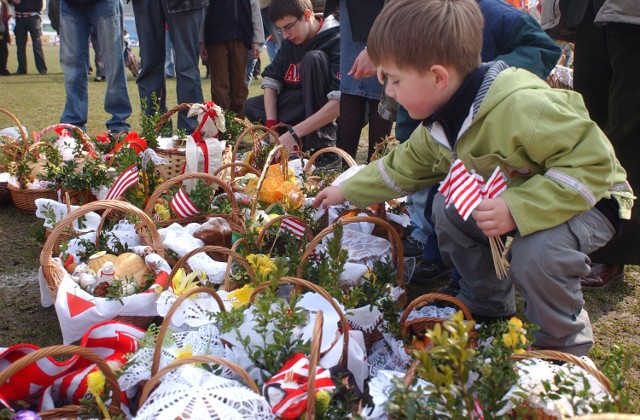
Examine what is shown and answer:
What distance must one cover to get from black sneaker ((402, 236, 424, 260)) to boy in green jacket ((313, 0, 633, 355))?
73 centimetres

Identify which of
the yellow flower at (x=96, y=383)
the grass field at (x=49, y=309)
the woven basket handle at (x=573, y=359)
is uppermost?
the woven basket handle at (x=573, y=359)

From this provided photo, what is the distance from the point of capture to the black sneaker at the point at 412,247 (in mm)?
2760

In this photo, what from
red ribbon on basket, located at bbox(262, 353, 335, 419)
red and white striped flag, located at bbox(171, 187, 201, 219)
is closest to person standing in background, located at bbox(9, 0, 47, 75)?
red and white striped flag, located at bbox(171, 187, 201, 219)

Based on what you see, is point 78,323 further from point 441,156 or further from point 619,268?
point 619,268

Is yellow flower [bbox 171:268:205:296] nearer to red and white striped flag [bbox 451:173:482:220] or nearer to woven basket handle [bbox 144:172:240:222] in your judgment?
woven basket handle [bbox 144:172:240:222]

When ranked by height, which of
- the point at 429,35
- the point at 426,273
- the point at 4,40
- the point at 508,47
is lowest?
the point at 4,40

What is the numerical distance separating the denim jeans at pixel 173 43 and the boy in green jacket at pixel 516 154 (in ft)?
9.36

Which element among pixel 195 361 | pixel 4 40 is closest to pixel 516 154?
pixel 195 361

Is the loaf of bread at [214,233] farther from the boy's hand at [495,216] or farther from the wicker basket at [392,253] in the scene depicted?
the boy's hand at [495,216]

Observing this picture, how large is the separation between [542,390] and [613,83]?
1438mm

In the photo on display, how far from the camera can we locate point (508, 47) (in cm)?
Answer: 241

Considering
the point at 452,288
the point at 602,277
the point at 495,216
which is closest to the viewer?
the point at 495,216

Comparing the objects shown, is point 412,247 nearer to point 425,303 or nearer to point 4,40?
point 425,303

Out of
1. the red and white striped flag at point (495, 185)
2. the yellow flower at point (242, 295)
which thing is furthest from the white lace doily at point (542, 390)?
the yellow flower at point (242, 295)
